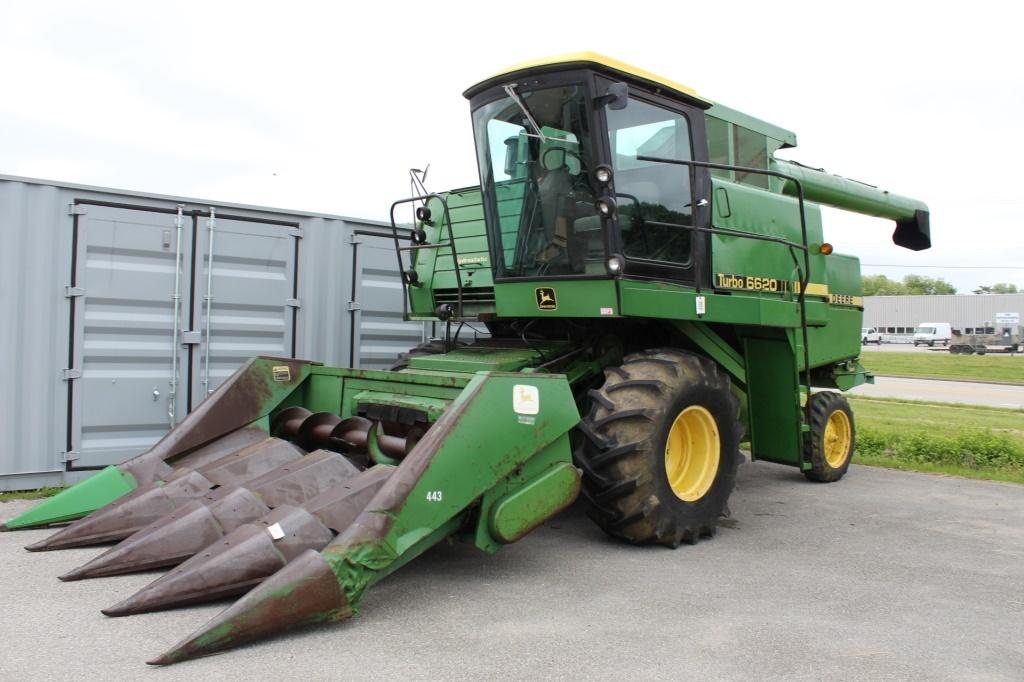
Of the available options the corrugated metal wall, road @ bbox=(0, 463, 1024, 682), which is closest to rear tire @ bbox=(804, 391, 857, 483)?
road @ bbox=(0, 463, 1024, 682)

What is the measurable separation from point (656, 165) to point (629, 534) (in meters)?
2.41

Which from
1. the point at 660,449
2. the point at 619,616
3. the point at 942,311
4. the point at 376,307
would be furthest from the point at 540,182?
the point at 942,311

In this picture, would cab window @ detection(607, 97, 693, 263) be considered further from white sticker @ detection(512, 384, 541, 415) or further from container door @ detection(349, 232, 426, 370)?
container door @ detection(349, 232, 426, 370)

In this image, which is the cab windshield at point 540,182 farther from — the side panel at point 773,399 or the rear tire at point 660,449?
the side panel at point 773,399

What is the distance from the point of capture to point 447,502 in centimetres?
376

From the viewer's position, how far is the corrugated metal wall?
227 feet

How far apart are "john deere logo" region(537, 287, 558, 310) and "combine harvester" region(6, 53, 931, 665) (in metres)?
0.02

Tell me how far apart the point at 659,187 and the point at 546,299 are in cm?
107

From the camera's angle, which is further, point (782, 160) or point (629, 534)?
point (782, 160)

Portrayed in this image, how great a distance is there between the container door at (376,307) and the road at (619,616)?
295cm

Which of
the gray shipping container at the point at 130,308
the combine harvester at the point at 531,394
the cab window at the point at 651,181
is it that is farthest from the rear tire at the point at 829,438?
the gray shipping container at the point at 130,308

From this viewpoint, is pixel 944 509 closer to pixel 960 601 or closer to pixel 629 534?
pixel 960 601

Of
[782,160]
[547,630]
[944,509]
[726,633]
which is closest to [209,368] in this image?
[547,630]

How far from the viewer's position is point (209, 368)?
6.68m
